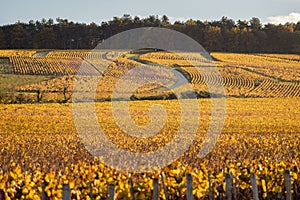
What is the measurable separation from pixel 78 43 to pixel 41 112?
213 feet

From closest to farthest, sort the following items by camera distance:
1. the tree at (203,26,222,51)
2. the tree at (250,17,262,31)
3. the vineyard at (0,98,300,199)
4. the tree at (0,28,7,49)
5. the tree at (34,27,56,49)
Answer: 1. the vineyard at (0,98,300,199)
2. the tree at (0,28,7,49)
3. the tree at (203,26,222,51)
4. the tree at (34,27,56,49)
5. the tree at (250,17,262,31)

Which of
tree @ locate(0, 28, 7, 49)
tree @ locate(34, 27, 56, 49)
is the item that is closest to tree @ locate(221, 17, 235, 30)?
tree @ locate(34, 27, 56, 49)

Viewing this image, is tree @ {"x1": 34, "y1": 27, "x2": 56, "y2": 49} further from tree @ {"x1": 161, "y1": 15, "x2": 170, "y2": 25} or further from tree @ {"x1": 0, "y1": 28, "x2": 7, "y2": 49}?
tree @ {"x1": 161, "y1": 15, "x2": 170, "y2": 25}

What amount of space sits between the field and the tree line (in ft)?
34.2

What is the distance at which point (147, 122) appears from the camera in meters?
26.1

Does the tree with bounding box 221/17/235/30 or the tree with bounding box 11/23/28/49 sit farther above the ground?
the tree with bounding box 221/17/235/30

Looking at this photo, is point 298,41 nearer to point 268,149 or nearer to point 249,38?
point 249,38

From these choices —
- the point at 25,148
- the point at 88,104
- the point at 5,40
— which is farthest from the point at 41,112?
the point at 5,40

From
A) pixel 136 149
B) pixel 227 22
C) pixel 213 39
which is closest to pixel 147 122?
pixel 136 149

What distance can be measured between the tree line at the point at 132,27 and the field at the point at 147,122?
1042 centimetres

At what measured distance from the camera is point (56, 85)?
149 ft

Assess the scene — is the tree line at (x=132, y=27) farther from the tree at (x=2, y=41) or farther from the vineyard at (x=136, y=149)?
the vineyard at (x=136, y=149)

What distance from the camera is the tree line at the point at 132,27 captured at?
280 feet

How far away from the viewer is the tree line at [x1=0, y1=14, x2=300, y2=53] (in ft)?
280
